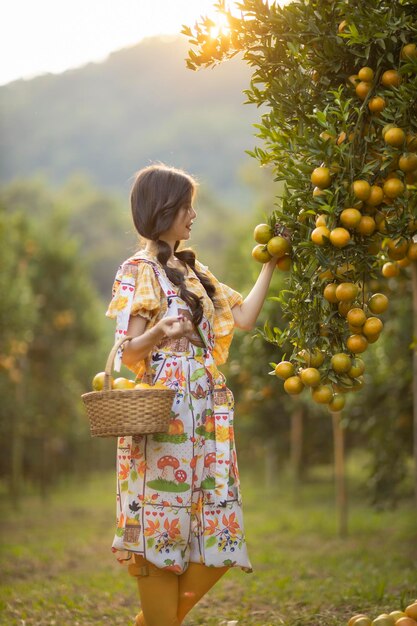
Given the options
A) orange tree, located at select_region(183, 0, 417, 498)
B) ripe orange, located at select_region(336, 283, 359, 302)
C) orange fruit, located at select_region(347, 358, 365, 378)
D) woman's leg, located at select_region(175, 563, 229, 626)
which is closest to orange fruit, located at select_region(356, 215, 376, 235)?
orange tree, located at select_region(183, 0, 417, 498)

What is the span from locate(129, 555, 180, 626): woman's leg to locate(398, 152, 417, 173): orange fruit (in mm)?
2052

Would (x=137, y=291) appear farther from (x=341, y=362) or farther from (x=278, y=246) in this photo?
(x=341, y=362)

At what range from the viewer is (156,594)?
3670 millimetres

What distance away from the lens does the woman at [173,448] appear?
3.63 metres

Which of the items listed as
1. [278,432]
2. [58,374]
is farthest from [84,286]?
[278,432]

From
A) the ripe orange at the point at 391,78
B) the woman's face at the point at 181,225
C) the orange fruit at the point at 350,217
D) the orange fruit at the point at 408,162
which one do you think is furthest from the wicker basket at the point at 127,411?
the ripe orange at the point at 391,78

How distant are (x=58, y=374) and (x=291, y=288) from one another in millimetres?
15123

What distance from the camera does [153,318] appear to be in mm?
3742

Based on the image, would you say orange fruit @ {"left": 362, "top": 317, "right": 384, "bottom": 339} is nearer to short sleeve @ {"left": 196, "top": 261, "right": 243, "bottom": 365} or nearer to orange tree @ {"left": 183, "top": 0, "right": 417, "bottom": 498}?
orange tree @ {"left": 183, "top": 0, "right": 417, "bottom": 498}

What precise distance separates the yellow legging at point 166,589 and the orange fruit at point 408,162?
1945mm

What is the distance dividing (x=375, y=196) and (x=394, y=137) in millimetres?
260

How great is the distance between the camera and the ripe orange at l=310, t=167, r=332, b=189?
3.57 m

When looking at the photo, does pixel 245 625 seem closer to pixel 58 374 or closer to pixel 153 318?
pixel 153 318

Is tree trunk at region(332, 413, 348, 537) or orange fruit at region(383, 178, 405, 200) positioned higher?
orange fruit at region(383, 178, 405, 200)
